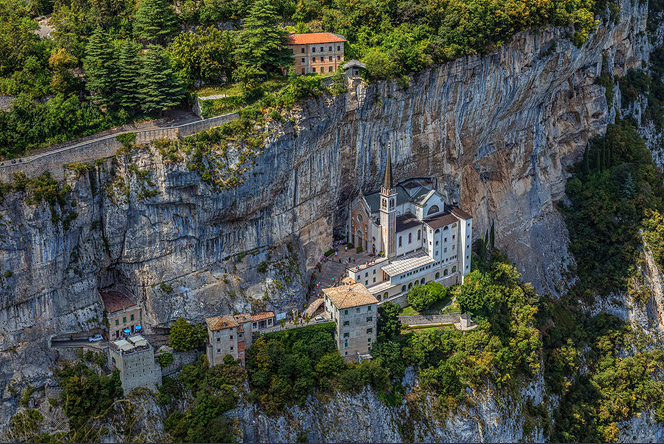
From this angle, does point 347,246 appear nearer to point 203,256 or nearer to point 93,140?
point 203,256

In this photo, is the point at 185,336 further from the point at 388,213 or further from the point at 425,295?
the point at 425,295

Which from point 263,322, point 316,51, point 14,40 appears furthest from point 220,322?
point 14,40

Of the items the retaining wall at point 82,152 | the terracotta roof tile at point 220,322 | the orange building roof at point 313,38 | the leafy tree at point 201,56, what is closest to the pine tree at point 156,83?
the leafy tree at point 201,56

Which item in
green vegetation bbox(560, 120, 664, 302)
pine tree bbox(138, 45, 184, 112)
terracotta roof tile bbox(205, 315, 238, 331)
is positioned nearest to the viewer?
terracotta roof tile bbox(205, 315, 238, 331)

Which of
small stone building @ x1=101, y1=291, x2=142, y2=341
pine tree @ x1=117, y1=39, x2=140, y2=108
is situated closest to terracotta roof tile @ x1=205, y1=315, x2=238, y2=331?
small stone building @ x1=101, y1=291, x2=142, y2=341

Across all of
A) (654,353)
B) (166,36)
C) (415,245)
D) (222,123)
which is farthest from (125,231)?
(654,353)

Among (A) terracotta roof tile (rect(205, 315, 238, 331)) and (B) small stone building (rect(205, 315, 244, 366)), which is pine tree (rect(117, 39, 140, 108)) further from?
(B) small stone building (rect(205, 315, 244, 366))
